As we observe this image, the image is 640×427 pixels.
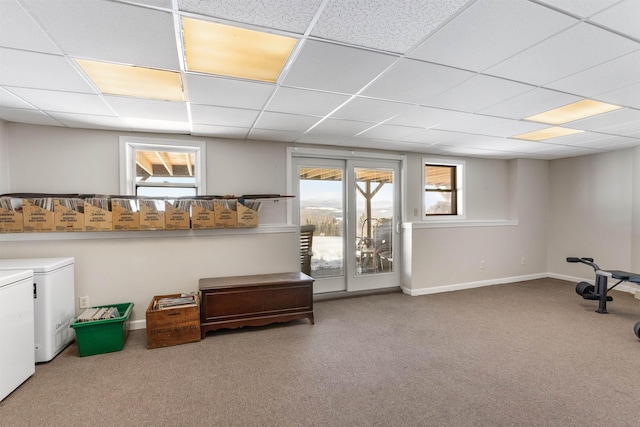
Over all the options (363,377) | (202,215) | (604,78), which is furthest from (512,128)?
(202,215)

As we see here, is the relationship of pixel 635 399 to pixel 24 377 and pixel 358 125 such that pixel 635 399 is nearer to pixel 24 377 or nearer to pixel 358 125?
pixel 358 125

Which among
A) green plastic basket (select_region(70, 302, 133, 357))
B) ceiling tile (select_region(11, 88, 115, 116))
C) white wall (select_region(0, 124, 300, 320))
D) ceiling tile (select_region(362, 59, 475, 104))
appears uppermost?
ceiling tile (select_region(362, 59, 475, 104))

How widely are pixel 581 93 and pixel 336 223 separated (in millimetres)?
3061

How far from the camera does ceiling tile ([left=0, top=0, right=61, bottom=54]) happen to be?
140 cm

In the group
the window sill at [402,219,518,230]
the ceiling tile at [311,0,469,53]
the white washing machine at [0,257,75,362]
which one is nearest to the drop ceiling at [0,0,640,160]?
the ceiling tile at [311,0,469,53]

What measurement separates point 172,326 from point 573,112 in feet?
14.8

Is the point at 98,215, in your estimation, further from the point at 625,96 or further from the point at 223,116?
the point at 625,96

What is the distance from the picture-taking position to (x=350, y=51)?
1.82 m

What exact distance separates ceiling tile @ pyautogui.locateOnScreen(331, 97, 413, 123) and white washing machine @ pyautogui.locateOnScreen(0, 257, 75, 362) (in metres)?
2.99

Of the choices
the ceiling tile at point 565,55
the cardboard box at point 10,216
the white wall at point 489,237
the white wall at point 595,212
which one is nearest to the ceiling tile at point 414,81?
the ceiling tile at point 565,55

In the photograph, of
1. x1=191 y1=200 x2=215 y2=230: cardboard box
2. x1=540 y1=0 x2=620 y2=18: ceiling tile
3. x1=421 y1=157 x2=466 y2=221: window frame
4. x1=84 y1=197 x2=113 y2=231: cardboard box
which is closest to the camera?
x1=540 y1=0 x2=620 y2=18: ceiling tile

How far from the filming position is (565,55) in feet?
6.13

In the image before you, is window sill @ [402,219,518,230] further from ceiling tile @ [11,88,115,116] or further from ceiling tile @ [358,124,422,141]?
ceiling tile @ [11,88,115,116]

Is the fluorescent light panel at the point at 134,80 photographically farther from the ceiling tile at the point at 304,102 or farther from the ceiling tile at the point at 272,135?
the ceiling tile at the point at 272,135
